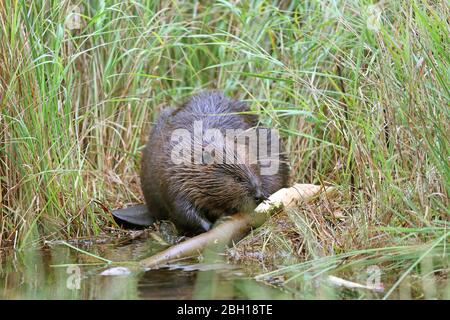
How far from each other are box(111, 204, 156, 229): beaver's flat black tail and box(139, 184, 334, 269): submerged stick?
73cm

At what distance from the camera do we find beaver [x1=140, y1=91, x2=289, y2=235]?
210 inches

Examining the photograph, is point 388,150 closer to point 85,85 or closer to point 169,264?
point 169,264

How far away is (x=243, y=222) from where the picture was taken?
16.8ft

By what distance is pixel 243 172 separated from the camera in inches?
209

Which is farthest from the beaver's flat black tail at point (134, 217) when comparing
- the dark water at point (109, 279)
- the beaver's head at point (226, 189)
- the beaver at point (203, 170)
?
the dark water at point (109, 279)

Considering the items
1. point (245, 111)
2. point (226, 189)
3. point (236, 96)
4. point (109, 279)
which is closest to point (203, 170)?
point (226, 189)

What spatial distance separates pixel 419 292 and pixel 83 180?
107 inches

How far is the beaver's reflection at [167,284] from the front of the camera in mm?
3848

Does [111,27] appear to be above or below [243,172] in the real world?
above

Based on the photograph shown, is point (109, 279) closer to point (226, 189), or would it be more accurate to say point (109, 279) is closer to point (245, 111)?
point (226, 189)

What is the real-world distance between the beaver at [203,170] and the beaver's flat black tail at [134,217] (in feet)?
0.23

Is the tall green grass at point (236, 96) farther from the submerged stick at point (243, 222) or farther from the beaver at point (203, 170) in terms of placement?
the beaver at point (203, 170)

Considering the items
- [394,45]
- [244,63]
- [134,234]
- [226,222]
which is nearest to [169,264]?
[226,222]

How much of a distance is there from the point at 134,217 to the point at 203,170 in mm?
625
